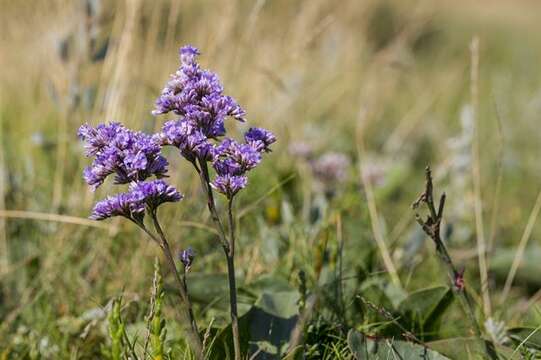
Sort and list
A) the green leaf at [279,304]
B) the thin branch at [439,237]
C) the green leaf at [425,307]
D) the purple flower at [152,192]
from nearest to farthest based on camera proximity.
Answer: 1. the purple flower at [152,192]
2. the thin branch at [439,237]
3. the green leaf at [279,304]
4. the green leaf at [425,307]

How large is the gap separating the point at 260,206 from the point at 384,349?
1.22 m

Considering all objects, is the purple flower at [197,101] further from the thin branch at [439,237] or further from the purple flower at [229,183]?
the thin branch at [439,237]

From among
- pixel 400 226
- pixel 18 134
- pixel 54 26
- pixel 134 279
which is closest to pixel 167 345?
pixel 134 279

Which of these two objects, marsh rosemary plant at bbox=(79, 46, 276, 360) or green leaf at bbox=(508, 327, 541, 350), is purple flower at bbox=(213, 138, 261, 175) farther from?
green leaf at bbox=(508, 327, 541, 350)

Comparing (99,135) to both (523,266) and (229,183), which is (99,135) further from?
(523,266)

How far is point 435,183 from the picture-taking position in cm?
320

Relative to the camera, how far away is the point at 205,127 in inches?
47.3

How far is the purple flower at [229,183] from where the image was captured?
117 cm

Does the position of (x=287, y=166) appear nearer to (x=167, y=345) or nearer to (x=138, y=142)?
(x=167, y=345)

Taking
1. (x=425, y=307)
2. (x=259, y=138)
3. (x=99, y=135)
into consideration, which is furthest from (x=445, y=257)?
(x=99, y=135)

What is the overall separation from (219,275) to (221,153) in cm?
62

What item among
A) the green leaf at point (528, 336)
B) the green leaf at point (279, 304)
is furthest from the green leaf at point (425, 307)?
the green leaf at point (279, 304)

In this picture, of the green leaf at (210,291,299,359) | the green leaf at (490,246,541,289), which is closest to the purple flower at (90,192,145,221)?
the green leaf at (210,291,299,359)

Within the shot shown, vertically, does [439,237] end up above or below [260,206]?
below
